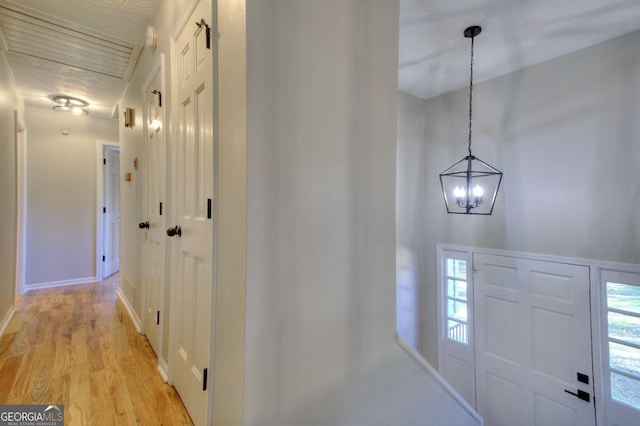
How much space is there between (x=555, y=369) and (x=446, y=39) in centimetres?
307

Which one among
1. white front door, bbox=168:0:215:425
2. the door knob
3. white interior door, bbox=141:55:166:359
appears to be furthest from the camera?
white interior door, bbox=141:55:166:359

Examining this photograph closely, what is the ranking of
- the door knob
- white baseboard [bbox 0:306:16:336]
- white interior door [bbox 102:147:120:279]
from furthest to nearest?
white interior door [bbox 102:147:120:279] → white baseboard [bbox 0:306:16:336] → the door knob

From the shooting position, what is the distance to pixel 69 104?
3568 millimetres

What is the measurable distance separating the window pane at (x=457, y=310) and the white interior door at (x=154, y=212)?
2922 mm

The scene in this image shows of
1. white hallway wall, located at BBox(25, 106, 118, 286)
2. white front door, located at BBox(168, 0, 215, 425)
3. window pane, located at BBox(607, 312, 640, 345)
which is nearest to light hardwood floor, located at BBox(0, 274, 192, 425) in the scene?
white front door, located at BBox(168, 0, 215, 425)

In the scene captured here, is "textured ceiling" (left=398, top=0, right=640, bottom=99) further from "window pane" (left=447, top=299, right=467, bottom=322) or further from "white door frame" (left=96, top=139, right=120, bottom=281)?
"white door frame" (left=96, top=139, right=120, bottom=281)

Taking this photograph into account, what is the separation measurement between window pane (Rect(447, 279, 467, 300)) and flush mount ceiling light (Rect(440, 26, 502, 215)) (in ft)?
2.70

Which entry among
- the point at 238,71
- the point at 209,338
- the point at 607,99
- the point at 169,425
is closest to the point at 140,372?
the point at 169,425

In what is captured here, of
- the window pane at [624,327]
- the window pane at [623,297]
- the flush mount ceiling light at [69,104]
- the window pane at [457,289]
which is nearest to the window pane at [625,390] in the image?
the window pane at [624,327]

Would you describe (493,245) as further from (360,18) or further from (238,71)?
(238,71)

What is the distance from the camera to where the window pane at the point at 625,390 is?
214 cm

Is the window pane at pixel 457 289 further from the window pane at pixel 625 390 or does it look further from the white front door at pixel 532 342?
the window pane at pixel 625 390

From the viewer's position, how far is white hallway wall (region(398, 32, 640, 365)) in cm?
218

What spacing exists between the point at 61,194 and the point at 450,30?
16.7 feet
